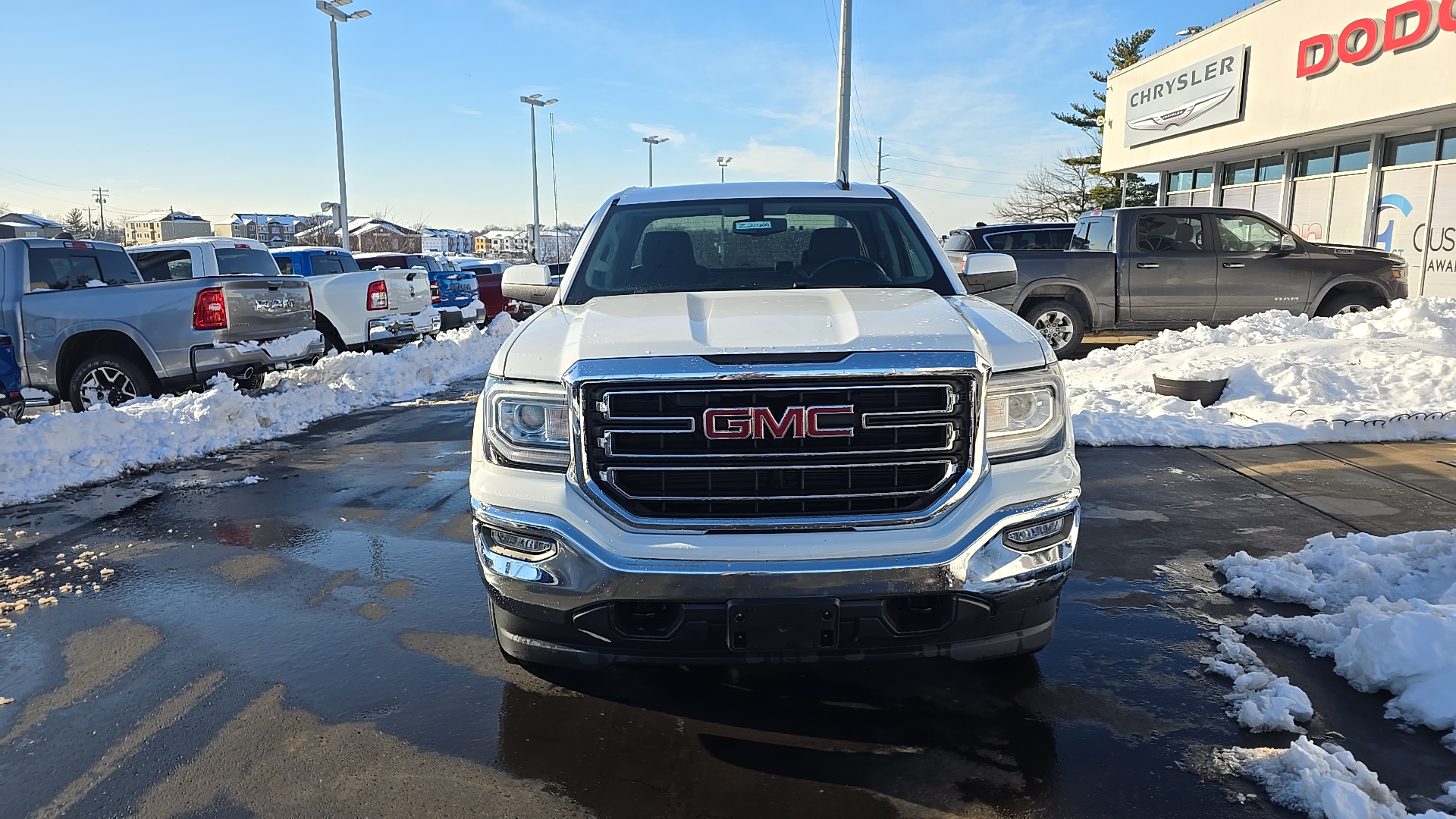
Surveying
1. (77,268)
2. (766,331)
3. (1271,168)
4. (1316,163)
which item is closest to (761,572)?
(766,331)

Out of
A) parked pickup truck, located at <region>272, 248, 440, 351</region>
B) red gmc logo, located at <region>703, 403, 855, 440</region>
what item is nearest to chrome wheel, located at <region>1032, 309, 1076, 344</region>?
parked pickup truck, located at <region>272, 248, 440, 351</region>

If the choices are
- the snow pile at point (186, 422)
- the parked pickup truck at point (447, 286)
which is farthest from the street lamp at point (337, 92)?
the snow pile at point (186, 422)

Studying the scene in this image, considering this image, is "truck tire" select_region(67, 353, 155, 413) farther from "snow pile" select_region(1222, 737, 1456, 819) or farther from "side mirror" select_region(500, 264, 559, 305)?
"snow pile" select_region(1222, 737, 1456, 819)

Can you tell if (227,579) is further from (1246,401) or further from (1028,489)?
(1246,401)

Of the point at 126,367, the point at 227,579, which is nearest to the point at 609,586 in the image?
the point at 227,579

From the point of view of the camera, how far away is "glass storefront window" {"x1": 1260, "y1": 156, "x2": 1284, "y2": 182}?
70.9 ft

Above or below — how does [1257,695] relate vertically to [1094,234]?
below

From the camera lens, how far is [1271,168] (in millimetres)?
22062

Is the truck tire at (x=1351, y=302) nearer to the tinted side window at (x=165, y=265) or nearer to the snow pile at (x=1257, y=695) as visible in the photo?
the snow pile at (x=1257, y=695)

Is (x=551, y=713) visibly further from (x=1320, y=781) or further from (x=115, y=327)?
(x=115, y=327)

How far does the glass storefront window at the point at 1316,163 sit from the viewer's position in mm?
19797

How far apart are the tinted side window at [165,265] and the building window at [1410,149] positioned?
20714 mm

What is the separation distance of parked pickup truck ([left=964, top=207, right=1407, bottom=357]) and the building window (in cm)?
648

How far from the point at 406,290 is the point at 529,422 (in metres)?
12.5
